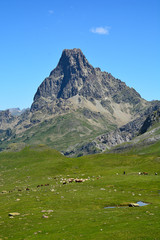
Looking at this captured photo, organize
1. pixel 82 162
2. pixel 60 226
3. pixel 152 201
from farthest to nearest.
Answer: pixel 82 162 < pixel 152 201 < pixel 60 226

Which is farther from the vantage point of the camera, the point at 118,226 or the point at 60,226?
the point at 60,226

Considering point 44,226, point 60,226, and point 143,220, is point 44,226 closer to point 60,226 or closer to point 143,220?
point 60,226

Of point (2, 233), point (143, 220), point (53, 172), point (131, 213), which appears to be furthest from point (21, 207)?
point (53, 172)

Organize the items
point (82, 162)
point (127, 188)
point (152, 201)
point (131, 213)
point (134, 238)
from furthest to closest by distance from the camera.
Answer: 1. point (82, 162)
2. point (127, 188)
3. point (152, 201)
4. point (131, 213)
5. point (134, 238)

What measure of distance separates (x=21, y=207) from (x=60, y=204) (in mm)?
8088

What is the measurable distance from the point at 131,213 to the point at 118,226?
753cm

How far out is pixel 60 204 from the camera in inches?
2240

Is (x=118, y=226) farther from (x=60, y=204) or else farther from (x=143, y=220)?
(x=60, y=204)

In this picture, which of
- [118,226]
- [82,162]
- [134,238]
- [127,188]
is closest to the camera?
[134,238]

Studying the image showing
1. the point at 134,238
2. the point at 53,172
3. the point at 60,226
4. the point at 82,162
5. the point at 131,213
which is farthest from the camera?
the point at 82,162

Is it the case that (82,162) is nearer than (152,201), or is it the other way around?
(152,201)

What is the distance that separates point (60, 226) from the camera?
39.2 m

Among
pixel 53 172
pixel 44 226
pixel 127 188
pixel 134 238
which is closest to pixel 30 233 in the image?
pixel 44 226

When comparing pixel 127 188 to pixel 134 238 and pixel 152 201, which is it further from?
pixel 134 238
